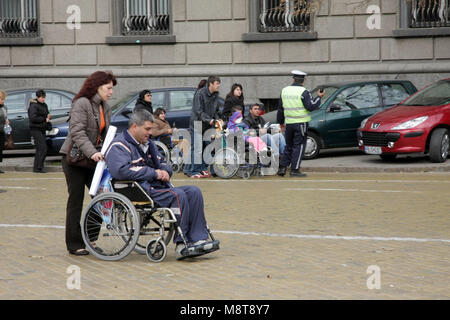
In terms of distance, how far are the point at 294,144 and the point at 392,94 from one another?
4040mm

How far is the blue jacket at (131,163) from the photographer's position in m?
7.75

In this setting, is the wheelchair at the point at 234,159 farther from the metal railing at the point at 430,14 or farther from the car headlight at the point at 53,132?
the metal railing at the point at 430,14

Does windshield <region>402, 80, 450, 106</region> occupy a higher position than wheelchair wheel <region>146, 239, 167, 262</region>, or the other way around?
windshield <region>402, 80, 450, 106</region>

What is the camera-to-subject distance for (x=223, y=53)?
75.7 ft

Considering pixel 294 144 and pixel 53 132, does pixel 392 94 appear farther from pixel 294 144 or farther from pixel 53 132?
pixel 53 132

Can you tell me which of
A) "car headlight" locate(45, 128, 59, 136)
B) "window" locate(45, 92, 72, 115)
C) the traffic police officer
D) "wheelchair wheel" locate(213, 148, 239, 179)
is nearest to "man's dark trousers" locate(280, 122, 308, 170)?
the traffic police officer

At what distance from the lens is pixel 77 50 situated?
23.8 m

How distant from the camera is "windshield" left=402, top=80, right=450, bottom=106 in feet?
55.4

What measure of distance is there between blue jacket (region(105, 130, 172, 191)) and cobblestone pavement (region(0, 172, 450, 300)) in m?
0.74

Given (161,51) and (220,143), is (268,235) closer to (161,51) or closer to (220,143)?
(220,143)

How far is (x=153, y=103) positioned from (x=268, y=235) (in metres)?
9.40

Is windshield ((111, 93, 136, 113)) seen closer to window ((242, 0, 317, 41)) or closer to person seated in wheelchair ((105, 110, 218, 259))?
window ((242, 0, 317, 41))

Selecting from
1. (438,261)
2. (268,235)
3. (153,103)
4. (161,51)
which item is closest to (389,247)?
(438,261)

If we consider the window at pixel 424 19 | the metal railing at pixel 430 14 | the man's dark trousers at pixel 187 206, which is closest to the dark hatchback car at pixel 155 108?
the window at pixel 424 19
